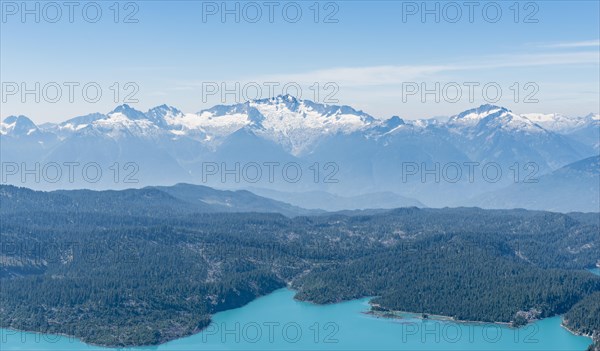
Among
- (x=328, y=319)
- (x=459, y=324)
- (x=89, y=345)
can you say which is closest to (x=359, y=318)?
(x=328, y=319)

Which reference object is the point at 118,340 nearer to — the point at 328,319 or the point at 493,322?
the point at 328,319

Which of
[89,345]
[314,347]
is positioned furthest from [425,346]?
[89,345]

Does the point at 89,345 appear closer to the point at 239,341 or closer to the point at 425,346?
the point at 239,341

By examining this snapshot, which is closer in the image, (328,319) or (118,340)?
(118,340)

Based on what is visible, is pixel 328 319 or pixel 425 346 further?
pixel 328 319
